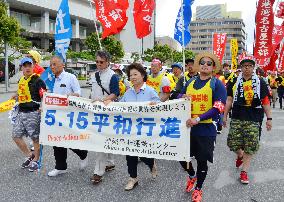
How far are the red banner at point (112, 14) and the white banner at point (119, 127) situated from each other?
174 inches

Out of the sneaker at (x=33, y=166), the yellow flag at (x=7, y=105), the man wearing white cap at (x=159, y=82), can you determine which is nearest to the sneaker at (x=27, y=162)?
the sneaker at (x=33, y=166)

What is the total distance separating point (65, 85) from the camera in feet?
17.2

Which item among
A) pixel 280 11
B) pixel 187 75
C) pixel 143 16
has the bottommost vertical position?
pixel 187 75

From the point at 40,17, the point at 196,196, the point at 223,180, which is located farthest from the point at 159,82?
the point at 40,17

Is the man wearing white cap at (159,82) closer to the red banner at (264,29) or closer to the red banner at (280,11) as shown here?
the red banner at (264,29)

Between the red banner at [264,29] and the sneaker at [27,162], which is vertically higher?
the red banner at [264,29]

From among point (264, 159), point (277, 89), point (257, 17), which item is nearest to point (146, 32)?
point (257, 17)

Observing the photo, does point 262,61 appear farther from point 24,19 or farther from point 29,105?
point 24,19

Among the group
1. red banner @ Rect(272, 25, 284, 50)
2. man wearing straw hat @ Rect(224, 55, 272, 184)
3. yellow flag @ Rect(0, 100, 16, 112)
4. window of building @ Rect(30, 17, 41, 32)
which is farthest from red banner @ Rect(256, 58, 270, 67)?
window of building @ Rect(30, 17, 41, 32)

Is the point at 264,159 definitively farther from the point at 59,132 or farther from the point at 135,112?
the point at 59,132

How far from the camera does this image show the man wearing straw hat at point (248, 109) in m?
5.18

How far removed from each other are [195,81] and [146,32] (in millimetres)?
5973

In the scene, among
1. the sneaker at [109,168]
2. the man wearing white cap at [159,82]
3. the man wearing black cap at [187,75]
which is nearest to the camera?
the sneaker at [109,168]

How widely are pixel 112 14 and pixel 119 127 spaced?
5.08 metres
